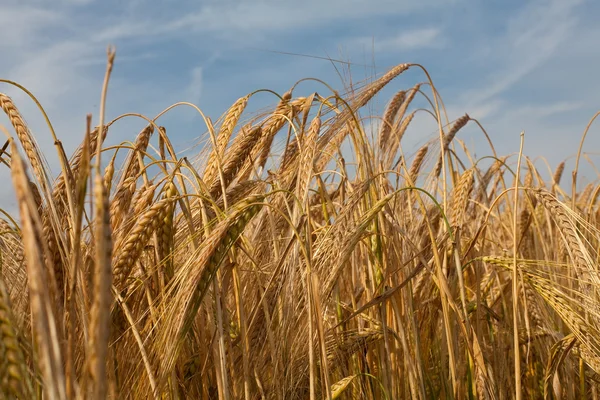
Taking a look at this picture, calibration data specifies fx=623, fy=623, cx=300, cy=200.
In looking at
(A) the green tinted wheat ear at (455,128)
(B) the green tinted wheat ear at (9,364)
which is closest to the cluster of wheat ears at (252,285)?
(B) the green tinted wheat ear at (9,364)

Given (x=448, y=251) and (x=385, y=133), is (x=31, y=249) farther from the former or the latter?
(x=385, y=133)

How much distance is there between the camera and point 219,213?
5.28 feet

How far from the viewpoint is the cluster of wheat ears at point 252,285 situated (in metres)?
1.22

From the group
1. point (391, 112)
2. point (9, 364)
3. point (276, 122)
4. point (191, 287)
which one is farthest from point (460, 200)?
point (9, 364)

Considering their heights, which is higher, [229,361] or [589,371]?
[229,361]

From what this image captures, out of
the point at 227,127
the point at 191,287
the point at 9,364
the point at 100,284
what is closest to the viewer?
the point at 100,284

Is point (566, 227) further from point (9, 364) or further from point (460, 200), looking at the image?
point (9, 364)

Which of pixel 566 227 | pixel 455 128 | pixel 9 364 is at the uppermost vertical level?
pixel 455 128

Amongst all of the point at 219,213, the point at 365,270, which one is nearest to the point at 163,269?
the point at 219,213

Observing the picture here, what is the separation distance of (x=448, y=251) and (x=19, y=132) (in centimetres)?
145

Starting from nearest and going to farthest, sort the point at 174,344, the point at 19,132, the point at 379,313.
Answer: the point at 174,344 → the point at 19,132 → the point at 379,313

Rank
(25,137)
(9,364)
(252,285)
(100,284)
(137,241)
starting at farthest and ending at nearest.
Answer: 1. (252,285)
2. (25,137)
3. (137,241)
4. (9,364)
5. (100,284)

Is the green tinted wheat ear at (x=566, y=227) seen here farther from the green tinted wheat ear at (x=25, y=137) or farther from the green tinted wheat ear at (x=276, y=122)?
the green tinted wheat ear at (x=25, y=137)

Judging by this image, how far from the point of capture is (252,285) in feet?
6.81
